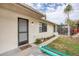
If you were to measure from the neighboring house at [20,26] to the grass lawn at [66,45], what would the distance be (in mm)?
347

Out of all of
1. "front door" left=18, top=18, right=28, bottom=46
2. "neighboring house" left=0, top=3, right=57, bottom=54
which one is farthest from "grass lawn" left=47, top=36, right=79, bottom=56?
"front door" left=18, top=18, right=28, bottom=46

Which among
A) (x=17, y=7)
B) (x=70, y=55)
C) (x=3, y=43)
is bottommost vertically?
(x=70, y=55)

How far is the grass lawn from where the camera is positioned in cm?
366

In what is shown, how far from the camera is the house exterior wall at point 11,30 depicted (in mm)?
3629

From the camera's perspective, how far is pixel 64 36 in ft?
12.6

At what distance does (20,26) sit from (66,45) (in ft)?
4.88

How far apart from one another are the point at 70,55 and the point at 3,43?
196cm

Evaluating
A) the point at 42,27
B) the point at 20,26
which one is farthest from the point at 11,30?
the point at 42,27

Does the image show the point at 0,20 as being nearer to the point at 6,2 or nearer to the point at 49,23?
the point at 6,2

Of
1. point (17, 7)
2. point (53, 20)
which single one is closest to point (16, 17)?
point (17, 7)

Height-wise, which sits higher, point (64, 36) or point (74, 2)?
point (74, 2)

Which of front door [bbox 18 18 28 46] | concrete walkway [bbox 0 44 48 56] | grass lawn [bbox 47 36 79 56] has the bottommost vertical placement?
concrete walkway [bbox 0 44 48 56]

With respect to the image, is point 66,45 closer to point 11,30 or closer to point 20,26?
point 20,26

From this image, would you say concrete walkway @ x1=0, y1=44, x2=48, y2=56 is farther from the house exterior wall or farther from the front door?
the front door
